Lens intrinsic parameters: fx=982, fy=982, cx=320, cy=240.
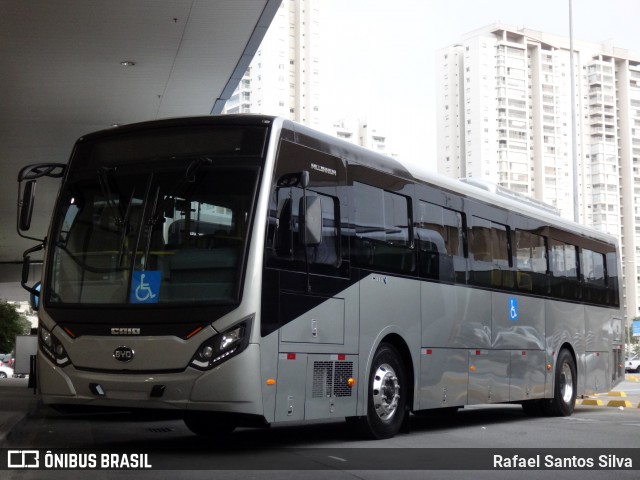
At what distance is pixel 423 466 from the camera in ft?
28.5

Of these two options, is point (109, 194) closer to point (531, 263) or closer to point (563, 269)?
point (531, 263)

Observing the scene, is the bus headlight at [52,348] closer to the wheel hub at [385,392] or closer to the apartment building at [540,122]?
the wheel hub at [385,392]

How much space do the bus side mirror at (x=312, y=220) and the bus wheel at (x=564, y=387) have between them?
823 cm

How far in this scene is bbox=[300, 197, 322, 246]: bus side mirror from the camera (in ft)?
30.5

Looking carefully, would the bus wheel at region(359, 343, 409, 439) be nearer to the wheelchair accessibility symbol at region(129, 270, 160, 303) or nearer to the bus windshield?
the bus windshield

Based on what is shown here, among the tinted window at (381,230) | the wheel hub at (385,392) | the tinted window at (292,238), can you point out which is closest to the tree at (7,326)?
the tinted window at (381,230)

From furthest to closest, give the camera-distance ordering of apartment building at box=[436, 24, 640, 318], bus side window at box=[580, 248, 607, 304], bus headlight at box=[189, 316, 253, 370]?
1. apartment building at box=[436, 24, 640, 318]
2. bus side window at box=[580, 248, 607, 304]
3. bus headlight at box=[189, 316, 253, 370]

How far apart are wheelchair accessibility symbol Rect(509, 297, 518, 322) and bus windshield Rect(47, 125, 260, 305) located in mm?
6620

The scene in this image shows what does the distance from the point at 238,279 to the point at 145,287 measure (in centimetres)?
89

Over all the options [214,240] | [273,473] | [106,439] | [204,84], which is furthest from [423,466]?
[204,84]

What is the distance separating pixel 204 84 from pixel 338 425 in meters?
10.4

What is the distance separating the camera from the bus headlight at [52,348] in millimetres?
9281

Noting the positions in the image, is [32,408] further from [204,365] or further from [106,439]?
[204,365]

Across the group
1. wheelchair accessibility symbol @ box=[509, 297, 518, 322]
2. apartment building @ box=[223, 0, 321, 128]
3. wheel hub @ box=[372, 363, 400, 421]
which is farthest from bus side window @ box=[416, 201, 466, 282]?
apartment building @ box=[223, 0, 321, 128]
